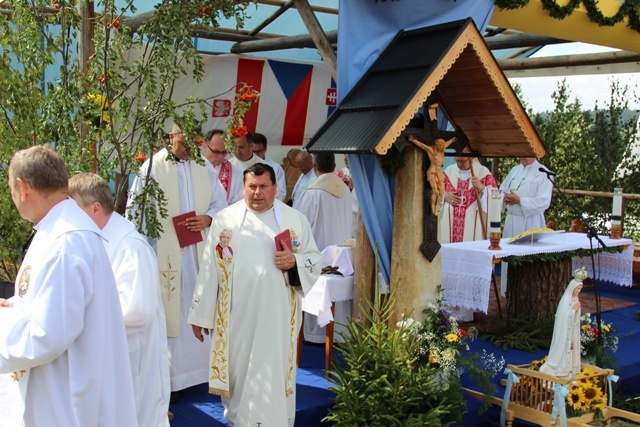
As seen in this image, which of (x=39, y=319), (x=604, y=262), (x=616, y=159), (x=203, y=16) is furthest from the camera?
(x=616, y=159)

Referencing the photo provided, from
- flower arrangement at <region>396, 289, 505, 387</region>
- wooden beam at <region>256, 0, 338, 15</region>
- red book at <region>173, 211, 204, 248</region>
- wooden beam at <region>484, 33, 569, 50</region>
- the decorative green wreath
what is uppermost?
wooden beam at <region>256, 0, 338, 15</region>

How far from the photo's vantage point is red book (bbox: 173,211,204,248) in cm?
599

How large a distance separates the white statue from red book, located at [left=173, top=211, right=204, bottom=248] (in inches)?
109

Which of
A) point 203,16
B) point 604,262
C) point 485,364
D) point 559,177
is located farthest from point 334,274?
point 559,177

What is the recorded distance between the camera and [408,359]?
5418 mm

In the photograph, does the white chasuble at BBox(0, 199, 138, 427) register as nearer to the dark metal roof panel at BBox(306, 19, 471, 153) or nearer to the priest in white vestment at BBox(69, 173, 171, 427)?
the priest in white vestment at BBox(69, 173, 171, 427)

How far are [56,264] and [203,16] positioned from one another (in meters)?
2.26

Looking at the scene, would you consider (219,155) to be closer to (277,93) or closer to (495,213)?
(495,213)

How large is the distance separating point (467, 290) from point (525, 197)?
113 inches

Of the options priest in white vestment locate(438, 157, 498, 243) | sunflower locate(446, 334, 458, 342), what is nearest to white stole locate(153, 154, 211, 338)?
sunflower locate(446, 334, 458, 342)

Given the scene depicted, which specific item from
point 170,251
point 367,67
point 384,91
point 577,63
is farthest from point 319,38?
point 577,63

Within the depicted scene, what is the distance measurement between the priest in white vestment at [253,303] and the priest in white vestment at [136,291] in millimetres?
1063

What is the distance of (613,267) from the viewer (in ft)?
27.0

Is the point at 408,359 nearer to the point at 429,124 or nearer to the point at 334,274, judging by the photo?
the point at 334,274
